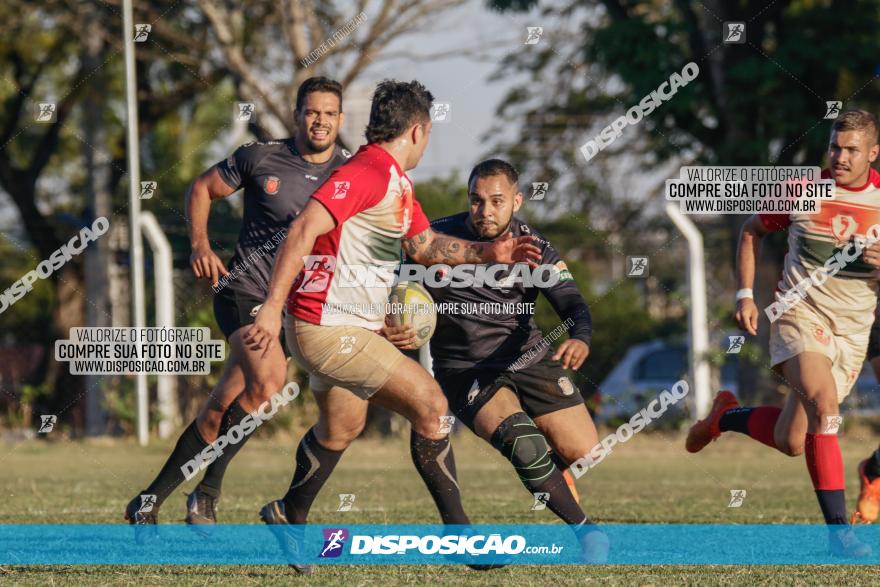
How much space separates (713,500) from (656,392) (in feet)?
22.1

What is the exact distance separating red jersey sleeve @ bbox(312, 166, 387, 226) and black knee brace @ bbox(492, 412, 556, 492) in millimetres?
1439

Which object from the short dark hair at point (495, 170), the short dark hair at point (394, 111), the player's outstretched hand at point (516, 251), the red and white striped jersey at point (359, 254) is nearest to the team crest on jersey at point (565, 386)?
the short dark hair at point (495, 170)

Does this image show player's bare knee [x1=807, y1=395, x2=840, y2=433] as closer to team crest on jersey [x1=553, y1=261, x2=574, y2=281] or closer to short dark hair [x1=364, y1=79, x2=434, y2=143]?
team crest on jersey [x1=553, y1=261, x2=574, y2=281]

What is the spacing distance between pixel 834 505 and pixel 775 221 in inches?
63.3

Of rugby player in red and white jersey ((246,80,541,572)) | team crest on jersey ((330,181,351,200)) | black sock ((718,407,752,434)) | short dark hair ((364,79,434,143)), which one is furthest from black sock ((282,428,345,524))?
black sock ((718,407,752,434))

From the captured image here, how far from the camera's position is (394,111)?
5.92 metres

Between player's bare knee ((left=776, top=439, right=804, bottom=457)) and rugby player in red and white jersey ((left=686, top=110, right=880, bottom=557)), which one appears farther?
player's bare knee ((left=776, top=439, right=804, bottom=457))

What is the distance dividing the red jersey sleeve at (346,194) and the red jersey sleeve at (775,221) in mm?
2731

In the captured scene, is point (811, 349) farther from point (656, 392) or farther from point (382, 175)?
point (656, 392)

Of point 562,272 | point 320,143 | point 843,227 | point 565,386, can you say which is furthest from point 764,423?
point 320,143

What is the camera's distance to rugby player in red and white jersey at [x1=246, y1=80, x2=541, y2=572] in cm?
564

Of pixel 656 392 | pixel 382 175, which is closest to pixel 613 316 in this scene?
pixel 656 392

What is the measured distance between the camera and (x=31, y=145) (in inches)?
1053

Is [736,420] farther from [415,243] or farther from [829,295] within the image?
[415,243]
